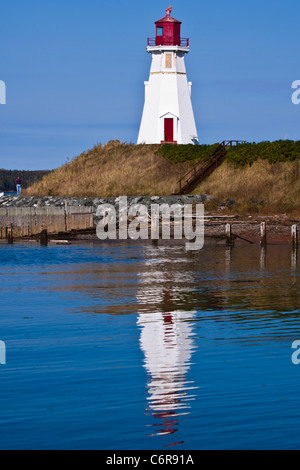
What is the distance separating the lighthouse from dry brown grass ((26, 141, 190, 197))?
2.48 meters

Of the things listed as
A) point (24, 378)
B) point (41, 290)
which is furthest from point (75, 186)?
point (24, 378)

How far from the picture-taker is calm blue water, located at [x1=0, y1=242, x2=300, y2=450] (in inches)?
331

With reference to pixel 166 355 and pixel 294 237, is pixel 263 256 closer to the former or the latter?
pixel 294 237

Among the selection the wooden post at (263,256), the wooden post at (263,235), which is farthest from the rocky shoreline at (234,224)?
the wooden post at (263,256)

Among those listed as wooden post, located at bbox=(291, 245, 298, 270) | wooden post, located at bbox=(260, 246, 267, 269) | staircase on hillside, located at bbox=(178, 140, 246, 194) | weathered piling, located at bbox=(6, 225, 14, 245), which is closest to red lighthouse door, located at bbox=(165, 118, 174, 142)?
staircase on hillside, located at bbox=(178, 140, 246, 194)

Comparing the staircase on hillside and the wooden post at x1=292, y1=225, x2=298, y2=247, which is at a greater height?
the staircase on hillside

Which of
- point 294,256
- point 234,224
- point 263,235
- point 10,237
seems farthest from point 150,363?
point 234,224

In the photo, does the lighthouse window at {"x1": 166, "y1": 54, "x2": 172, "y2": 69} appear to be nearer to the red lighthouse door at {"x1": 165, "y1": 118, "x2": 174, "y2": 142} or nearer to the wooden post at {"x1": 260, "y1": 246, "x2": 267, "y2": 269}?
the red lighthouse door at {"x1": 165, "y1": 118, "x2": 174, "y2": 142}

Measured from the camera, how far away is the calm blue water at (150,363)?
8406 mm

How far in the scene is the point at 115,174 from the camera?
5300 cm

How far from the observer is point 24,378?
10.6 metres

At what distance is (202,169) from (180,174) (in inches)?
73.7
